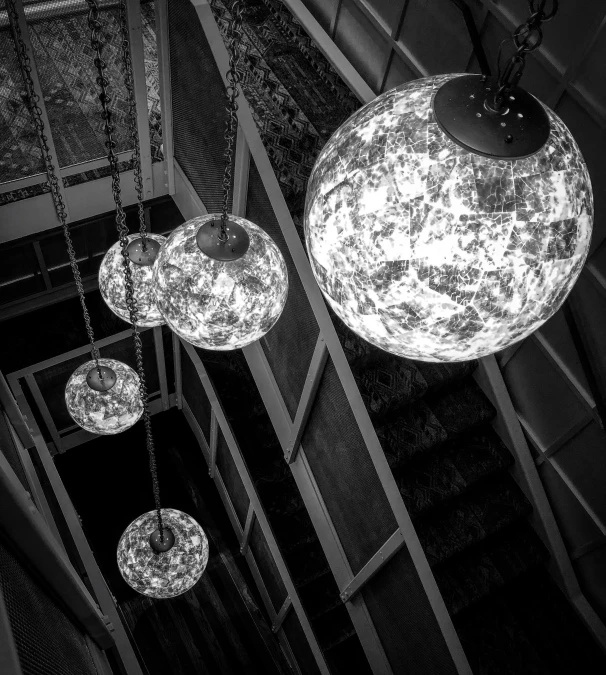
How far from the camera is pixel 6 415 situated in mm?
4473

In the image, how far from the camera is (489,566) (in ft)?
Result: 11.8

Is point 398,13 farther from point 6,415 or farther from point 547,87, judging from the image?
point 6,415

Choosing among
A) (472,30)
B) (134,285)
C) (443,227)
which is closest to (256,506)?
(134,285)

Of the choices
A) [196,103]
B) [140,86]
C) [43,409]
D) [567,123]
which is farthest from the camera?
[43,409]

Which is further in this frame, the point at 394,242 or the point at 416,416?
the point at 416,416

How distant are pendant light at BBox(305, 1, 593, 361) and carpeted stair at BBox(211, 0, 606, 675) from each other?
211cm

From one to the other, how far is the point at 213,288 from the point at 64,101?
300 centimetres

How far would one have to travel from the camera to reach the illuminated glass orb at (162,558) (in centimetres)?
335

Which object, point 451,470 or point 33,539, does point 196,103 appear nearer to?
point 33,539

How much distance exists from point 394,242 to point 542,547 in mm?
3334

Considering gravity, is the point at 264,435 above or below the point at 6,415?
below

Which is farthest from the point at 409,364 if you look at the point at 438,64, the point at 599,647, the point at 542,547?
the point at 599,647

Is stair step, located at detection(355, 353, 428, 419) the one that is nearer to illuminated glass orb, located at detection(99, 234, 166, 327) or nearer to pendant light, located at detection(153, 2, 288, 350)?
illuminated glass orb, located at detection(99, 234, 166, 327)

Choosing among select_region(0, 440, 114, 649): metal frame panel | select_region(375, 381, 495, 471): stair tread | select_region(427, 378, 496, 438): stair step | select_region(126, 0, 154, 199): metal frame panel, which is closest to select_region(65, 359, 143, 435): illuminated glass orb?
select_region(0, 440, 114, 649): metal frame panel
